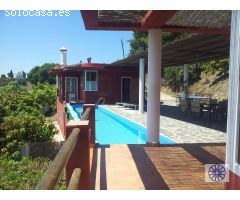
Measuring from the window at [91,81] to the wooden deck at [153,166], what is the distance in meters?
15.0

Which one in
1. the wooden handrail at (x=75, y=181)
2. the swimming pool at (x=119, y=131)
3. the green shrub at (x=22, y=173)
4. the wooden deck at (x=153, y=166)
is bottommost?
the green shrub at (x=22, y=173)

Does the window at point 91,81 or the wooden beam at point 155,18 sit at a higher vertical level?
the wooden beam at point 155,18

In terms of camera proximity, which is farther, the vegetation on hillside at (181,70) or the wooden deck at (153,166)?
the vegetation on hillside at (181,70)

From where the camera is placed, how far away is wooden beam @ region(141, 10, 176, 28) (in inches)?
202

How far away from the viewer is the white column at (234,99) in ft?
8.50

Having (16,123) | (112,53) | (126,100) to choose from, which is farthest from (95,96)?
(112,53)

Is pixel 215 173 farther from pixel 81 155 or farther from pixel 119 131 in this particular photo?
pixel 119 131

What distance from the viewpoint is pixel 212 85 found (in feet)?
86.7

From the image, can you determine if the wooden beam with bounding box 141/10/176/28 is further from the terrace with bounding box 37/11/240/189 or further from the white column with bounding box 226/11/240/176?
the white column with bounding box 226/11/240/176

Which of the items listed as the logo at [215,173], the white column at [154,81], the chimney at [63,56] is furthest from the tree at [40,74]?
the logo at [215,173]

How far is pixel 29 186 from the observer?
638 cm

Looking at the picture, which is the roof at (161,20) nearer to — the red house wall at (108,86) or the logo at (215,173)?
the logo at (215,173)
